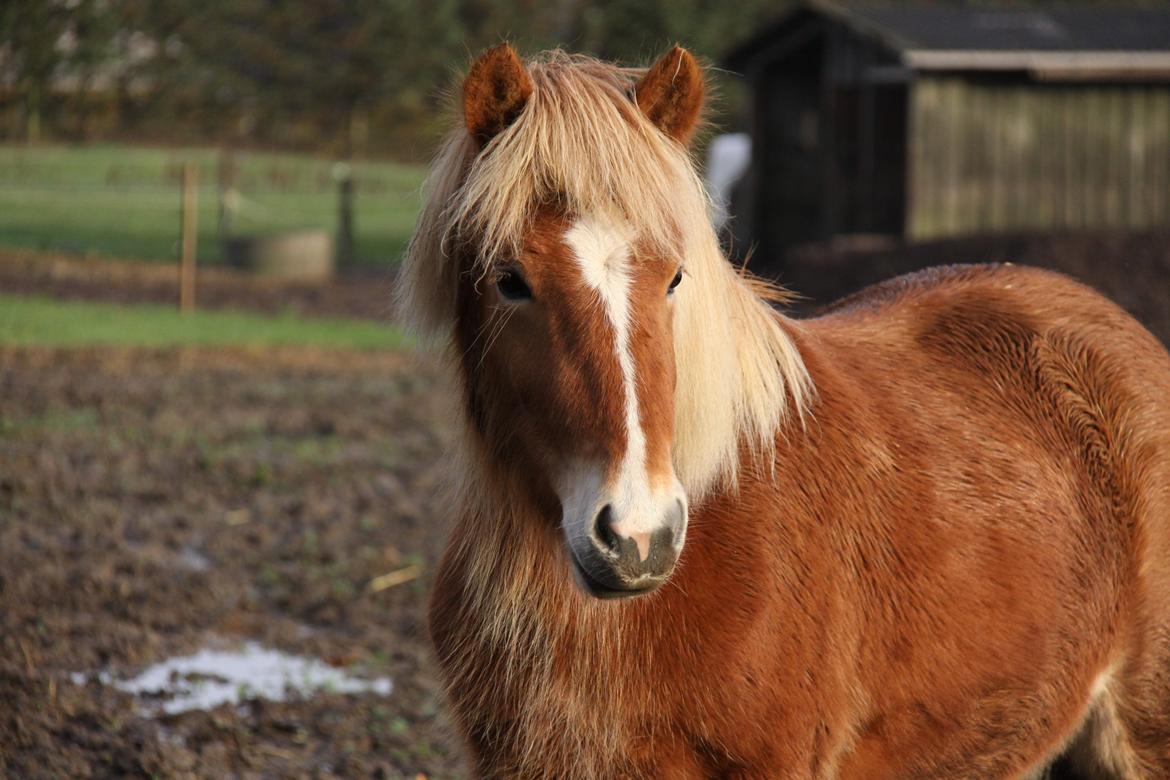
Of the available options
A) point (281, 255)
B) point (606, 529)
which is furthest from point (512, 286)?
point (281, 255)

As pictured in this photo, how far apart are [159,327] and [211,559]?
7966mm

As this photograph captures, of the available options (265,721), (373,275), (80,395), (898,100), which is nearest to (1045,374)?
(265,721)

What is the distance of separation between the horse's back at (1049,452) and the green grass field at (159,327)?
34.7 ft

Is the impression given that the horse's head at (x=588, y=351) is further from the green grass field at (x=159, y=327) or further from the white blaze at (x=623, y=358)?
the green grass field at (x=159, y=327)

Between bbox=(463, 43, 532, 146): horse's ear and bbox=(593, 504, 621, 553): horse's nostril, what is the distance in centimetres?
86

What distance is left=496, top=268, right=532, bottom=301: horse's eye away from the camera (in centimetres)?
243

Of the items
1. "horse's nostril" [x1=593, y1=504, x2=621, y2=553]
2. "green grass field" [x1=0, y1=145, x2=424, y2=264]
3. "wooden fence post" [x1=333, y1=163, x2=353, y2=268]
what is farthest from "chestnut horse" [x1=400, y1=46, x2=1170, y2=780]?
"wooden fence post" [x1=333, y1=163, x2=353, y2=268]

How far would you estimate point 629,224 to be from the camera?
2.41m

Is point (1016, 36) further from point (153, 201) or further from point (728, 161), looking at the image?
point (153, 201)

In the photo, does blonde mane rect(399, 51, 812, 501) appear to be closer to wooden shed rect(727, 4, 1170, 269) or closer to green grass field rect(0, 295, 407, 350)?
green grass field rect(0, 295, 407, 350)

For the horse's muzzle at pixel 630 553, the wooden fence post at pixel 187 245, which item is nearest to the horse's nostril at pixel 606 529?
the horse's muzzle at pixel 630 553

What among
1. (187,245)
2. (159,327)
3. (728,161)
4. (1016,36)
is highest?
(1016,36)

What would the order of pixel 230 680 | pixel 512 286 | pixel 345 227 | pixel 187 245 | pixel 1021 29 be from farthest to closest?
pixel 345 227
pixel 187 245
pixel 1021 29
pixel 230 680
pixel 512 286

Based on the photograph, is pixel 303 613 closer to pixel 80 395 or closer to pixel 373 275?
pixel 80 395
